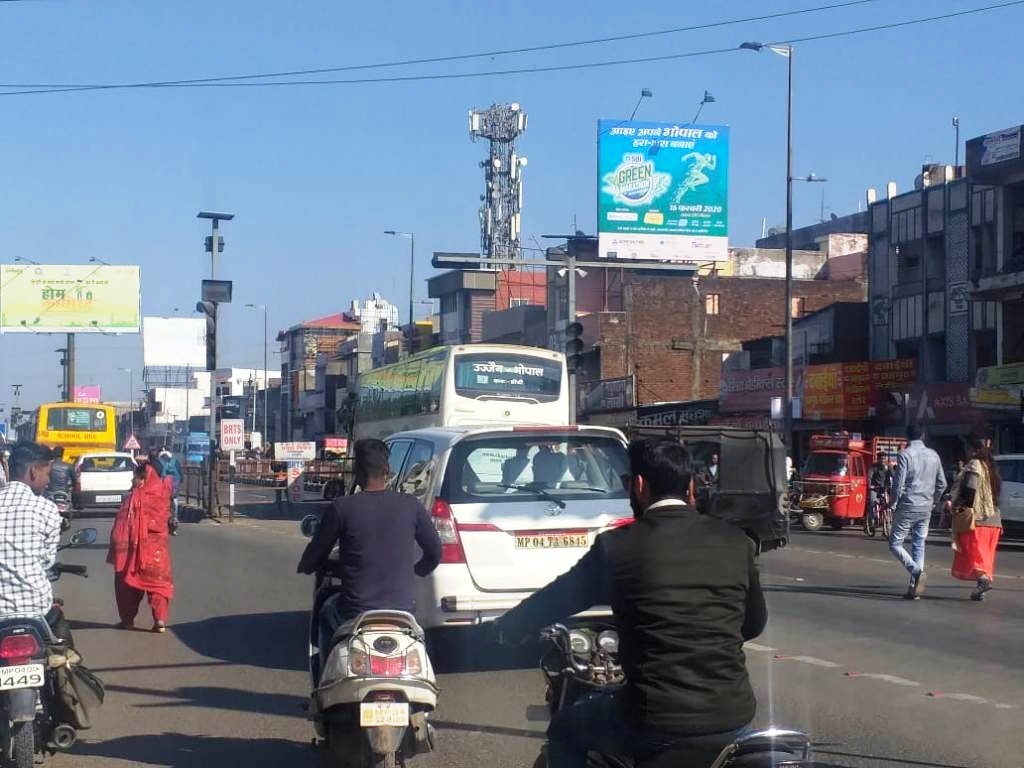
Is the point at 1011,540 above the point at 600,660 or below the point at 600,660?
below

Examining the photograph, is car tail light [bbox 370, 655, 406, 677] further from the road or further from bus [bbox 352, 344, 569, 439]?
bus [bbox 352, 344, 569, 439]

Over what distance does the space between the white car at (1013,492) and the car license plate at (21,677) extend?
23.1 m

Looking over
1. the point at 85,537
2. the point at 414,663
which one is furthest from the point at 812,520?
the point at 414,663

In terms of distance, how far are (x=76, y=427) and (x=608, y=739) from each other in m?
45.9

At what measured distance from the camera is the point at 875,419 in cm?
4234

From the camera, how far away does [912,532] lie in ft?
45.5

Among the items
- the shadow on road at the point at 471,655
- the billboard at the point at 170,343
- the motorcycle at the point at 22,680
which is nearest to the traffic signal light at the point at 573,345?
the shadow on road at the point at 471,655

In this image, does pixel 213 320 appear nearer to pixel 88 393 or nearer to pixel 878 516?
pixel 878 516

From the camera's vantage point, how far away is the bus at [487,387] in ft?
87.7

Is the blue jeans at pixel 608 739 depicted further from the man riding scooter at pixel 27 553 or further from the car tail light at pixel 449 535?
the car tail light at pixel 449 535

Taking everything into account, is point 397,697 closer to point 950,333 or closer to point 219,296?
point 219,296

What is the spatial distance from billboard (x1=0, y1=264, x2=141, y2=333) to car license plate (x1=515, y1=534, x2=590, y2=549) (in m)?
49.5

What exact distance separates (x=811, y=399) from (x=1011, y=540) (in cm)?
1706

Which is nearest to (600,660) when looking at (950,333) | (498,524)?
(498,524)
